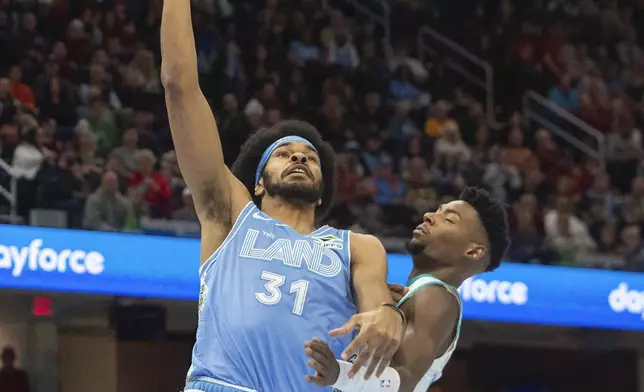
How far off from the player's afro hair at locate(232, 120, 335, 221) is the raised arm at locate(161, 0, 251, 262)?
1.37ft

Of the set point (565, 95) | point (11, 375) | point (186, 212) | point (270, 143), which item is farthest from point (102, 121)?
point (565, 95)

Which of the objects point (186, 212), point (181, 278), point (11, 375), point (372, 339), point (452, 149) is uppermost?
point (452, 149)

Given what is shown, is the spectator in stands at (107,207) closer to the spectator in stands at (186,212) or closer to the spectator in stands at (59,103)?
the spectator in stands at (186,212)

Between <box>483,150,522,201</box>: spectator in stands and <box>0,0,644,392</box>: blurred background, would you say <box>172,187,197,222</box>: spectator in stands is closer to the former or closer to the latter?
<box>0,0,644,392</box>: blurred background

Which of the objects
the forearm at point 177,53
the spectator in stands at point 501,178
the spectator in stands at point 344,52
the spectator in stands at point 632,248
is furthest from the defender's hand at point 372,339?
the spectator in stands at point 344,52

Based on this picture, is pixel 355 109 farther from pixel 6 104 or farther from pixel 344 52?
pixel 6 104

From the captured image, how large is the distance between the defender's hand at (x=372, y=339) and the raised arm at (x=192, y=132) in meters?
0.76

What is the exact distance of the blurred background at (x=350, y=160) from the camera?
970cm

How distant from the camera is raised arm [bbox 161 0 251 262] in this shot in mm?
4359

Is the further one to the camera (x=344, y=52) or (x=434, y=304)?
(x=344, y=52)

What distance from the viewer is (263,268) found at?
4305 millimetres

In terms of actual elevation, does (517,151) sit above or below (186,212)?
above

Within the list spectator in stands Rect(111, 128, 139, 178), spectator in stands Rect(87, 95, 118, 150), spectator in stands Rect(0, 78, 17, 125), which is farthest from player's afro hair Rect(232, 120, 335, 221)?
spectator in stands Rect(87, 95, 118, 150)

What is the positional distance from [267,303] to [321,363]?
417 mm
